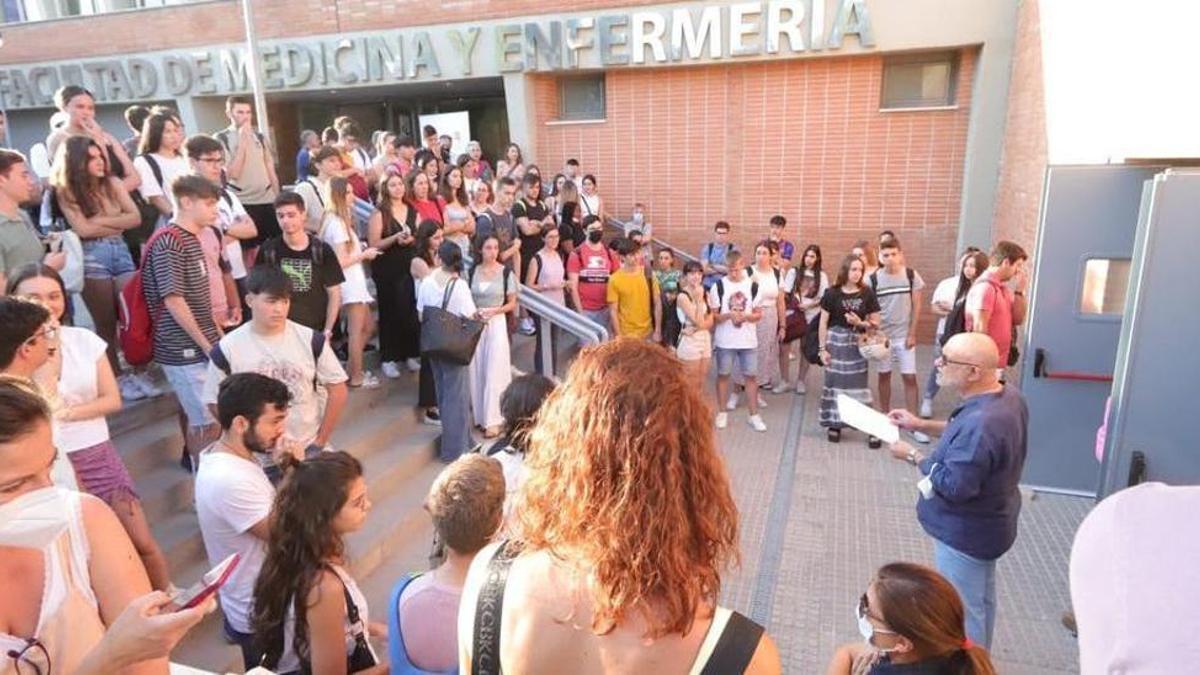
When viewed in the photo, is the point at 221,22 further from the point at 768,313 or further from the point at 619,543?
the point at 619,543

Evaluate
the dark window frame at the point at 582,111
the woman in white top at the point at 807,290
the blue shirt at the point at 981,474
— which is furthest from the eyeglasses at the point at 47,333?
the dark window frame at the point at 582,111

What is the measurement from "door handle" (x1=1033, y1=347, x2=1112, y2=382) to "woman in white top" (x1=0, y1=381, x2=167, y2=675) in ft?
18.5

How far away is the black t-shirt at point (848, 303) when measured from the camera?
6277 mm

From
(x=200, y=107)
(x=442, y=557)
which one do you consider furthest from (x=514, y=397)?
(x=200, y=107)

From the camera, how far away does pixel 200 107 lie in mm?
13094

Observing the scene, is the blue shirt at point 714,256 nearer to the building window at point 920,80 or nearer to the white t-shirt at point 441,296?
the building window at point 920,80

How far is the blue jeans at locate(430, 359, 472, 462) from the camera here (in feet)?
16.4

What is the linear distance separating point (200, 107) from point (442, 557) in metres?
13.9

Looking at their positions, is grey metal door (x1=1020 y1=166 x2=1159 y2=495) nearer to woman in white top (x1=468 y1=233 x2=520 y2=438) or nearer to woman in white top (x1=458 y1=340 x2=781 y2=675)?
woman in white top (x1=468 y1=233 x2=520 y2=438)

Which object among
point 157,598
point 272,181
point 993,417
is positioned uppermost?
point 272,181

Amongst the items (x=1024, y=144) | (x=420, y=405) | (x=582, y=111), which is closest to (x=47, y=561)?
(x=420, y=405)

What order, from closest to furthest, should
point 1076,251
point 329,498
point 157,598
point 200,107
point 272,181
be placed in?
point 157,598, point 329,498, point 1076,251, point 272,181, point 200,107

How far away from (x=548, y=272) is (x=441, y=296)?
2.29 m

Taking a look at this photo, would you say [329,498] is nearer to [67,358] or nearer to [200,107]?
[67,358]
